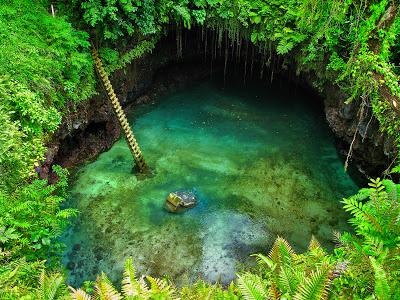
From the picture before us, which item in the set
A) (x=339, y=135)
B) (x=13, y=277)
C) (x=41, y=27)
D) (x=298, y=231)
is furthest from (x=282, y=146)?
(x=13, y=277)

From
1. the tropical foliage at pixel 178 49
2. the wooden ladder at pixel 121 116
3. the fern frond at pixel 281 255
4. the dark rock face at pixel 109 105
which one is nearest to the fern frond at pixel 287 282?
the tropical foliage at pixel 178 49

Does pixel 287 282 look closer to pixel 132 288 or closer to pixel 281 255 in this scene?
pixel 281 255

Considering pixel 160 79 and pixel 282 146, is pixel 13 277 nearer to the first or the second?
pixel 282 146

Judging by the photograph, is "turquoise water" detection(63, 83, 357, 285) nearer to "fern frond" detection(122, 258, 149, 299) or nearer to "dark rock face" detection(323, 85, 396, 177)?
"dark rock face" detection(323, 85, 396, 177)

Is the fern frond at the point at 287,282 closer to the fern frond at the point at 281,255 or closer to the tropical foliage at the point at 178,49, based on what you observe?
the tropical foliage at the point at 178,49

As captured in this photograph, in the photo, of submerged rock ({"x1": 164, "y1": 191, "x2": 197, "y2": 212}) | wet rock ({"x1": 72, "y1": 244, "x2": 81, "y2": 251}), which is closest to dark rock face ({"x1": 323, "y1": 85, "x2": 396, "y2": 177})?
submerged rock ({"x1": 164, "y1": 191, "x2": 197, "y2": 212})
